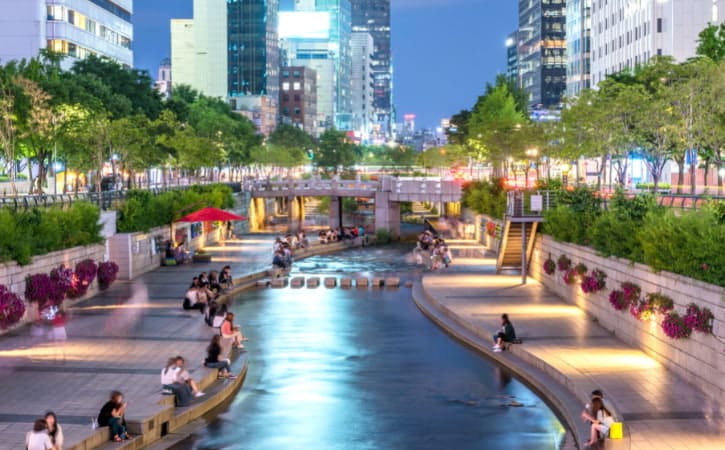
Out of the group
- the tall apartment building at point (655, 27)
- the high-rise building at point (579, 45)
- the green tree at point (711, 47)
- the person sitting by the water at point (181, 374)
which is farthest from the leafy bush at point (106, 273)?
the high-rise building at point (579, 45)

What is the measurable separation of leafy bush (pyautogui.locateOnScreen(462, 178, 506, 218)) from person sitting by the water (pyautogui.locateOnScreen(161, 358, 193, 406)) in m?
42.3

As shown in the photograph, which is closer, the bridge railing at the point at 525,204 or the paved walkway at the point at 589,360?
the paved walkway at the point at 589,360

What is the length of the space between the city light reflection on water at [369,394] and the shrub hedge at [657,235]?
5499 millimetres

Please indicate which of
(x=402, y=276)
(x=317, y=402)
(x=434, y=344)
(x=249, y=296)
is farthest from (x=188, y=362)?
(x=402, y=276)

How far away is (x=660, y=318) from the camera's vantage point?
96.8ft

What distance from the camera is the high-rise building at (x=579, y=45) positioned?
154 meters

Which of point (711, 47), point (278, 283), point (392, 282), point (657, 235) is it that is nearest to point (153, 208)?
point (278, 283)

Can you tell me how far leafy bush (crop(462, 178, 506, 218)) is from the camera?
221 feet

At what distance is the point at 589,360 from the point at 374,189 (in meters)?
74.2

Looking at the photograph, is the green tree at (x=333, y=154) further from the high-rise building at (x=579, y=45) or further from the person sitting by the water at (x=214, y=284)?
the person sitting by the water at (x=214, y=284)

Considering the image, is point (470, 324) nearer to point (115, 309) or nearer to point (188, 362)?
point (188, 362)

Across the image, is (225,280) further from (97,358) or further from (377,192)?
(377,192)

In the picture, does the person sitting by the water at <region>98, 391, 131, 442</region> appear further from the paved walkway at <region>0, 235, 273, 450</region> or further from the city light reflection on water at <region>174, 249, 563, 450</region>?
the city light reflection on water at <region>174, 249, 563, 450</region>

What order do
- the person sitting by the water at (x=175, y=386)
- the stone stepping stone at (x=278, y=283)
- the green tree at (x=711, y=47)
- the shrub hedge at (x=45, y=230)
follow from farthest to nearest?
the green tree at (x=711, y=47), the stone stepping stone at (x=278, y=283), the shrub hedge at (x=45, y=230), the person sitting by the water at (x=175, y=386)
